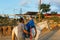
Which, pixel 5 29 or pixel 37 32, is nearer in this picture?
pixel 37 32

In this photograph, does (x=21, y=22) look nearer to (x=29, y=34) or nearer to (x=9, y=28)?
(x=29, y=34)

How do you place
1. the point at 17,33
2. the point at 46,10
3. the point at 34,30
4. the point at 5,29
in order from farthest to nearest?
1. the point at 46,10
2. the point at 5,29
3. the point at 34,30
4. the point at 17,33

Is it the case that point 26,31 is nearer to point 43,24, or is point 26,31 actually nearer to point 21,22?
point 21,22

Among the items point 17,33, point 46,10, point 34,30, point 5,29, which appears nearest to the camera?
point 17,33

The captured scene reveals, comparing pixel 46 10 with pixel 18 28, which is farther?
pixel 46 10

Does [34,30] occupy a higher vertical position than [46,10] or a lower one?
higher

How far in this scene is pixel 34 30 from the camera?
1105cm

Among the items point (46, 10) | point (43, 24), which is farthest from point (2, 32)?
point (46, 10)

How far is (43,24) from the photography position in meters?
14.1

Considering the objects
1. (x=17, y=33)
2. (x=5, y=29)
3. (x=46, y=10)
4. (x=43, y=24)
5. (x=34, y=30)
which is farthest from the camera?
(x=46, y=10)

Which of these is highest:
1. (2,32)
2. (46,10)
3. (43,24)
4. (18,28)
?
(18,28)

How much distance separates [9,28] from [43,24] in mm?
13918

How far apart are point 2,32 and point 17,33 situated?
57.8 feet

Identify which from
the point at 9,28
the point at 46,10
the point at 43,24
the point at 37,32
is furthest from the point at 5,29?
the point at 46,10
